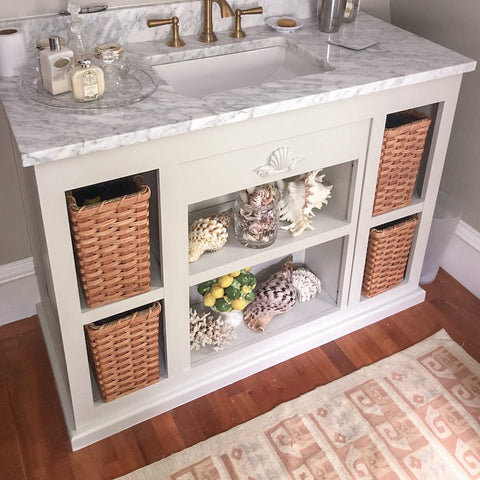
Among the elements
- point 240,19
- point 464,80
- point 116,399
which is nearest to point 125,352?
point 116,399

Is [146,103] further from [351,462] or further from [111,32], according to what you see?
[351,462]

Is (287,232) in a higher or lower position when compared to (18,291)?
higher

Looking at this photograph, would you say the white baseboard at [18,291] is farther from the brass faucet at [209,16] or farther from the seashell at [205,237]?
the brass faucet at [209,16]

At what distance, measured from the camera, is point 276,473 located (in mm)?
1748

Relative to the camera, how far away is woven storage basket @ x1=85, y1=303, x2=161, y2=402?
1668 millimetres

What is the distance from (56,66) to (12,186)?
579 millimetres

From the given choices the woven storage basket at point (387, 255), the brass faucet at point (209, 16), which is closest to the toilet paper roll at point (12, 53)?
the brass faucet at point (209, 16)

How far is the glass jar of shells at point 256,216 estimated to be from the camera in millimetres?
1849

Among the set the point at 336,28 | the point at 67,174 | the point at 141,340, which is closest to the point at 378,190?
the point at 336,28

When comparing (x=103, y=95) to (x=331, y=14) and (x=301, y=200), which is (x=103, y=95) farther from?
(x=331, y=14)

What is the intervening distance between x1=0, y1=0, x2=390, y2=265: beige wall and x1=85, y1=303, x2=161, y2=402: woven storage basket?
1.59ft

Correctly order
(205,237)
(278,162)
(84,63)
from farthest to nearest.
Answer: (205,237), (278,162), (84,63)

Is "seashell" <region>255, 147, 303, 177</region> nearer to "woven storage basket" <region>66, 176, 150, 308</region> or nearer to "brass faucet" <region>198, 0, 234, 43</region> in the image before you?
"woven storage basket" <region>66, 176, 150, 308</region>

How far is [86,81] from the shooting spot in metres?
1.48
